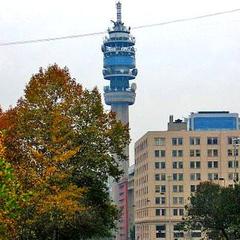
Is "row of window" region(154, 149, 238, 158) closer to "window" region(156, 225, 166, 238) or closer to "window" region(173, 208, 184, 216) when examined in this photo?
"window" region(173, 208, 184, 216)

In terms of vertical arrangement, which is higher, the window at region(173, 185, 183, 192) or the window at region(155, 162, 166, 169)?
the window at region(155, 162, 166, 169)

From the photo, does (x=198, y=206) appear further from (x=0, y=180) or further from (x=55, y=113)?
(x=0, y=180)

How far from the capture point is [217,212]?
7319 centimetres

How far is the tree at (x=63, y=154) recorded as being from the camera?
45781 millimetres

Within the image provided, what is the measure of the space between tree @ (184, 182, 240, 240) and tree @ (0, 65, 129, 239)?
16.3m

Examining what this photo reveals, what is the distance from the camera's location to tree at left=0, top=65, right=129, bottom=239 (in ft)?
150

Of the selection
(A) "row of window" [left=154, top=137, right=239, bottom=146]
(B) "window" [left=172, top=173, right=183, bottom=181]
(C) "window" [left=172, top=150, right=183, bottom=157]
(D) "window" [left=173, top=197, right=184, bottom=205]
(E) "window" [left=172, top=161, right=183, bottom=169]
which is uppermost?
(A) "row of window" [left=154, top=137, right=239, bottom=146]

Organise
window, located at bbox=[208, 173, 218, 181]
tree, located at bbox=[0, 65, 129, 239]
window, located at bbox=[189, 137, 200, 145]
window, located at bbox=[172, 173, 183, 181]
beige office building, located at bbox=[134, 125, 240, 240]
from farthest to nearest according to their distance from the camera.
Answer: window, located at bbox=[172, 173, 183, 181]
window, located at bbox=[208, 173, 218, 181]
window, located at bbox=[189, 137, 200, 145]
beige office building, located at bbox=[134, 125, 240, 240]
tree, located at bbox=[0, 65, 129, 239]

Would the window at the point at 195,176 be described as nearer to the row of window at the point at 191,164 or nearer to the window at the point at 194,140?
the row of window at the point at 191,164

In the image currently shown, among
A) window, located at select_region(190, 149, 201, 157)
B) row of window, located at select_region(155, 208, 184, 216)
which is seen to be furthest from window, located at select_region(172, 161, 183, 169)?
row of window, located at select_region(155, 208, 184, 216)

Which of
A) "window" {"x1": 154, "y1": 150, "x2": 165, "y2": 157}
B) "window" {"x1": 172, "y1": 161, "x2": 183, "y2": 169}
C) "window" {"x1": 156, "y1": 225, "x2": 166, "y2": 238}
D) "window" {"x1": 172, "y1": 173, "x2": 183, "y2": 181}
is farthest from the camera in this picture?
"window" {"x1": 154, "y1": 150, "x2": 165, "y2": 157}

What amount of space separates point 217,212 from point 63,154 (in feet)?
96.3

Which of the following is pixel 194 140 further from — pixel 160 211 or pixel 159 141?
pixel 160 211

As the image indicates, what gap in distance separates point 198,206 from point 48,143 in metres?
35.9
